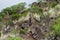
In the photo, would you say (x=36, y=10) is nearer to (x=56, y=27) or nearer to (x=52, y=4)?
(x=52, y=4)

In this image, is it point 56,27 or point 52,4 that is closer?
point 56,27

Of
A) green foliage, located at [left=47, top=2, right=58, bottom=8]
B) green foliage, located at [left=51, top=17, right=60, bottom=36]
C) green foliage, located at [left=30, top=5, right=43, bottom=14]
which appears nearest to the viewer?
green foliage, located at [left=51, top=17, right=60, bottom=36]

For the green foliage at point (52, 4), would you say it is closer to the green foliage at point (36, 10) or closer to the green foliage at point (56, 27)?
the green foliage at point (36, 10)

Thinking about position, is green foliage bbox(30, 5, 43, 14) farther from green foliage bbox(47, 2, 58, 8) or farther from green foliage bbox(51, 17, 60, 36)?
green foliage bbox(51, 17, 60, 36)

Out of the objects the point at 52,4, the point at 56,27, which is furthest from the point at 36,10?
the point at 56,27

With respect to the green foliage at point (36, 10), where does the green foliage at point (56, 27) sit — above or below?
below

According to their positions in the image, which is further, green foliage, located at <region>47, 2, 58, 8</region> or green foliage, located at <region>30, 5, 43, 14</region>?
green foliage, located at <region>47, 2, 58, 8</region>

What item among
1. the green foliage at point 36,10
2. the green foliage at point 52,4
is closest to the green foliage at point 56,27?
the green foliage at point 36,10

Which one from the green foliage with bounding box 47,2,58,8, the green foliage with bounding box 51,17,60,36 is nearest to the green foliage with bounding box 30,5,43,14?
the green foliage with bounding box 47,2,58,8

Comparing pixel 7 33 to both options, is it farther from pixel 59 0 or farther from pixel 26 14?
pixel 59 0

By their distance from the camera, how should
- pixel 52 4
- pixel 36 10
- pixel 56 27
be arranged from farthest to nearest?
pixel 52 4
pixel 36 10
pixel 56 27

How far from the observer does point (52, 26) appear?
3.22 meters

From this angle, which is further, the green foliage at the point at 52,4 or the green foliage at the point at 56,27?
the green foliage at the point at 52,4

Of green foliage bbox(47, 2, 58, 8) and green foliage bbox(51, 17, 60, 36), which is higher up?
green foliage bbox(47, 2, 58, 8)
